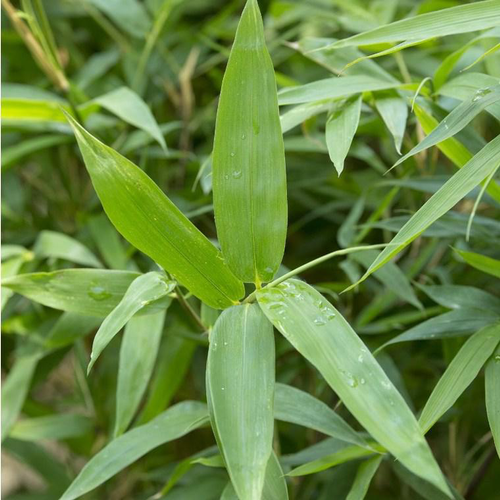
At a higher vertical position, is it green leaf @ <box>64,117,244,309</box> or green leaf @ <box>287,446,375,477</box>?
green leaf @ <box>64,117,244,309</box>

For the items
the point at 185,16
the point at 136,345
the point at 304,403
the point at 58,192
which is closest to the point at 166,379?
the point at 136,345

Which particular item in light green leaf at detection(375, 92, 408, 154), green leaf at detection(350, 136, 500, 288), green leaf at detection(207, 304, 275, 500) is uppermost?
light green leaf at detection(375, 92, 408, 154)

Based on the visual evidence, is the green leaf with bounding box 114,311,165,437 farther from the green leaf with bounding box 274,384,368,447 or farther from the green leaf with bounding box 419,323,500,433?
the green leaf with bounding box 419,323,500,433

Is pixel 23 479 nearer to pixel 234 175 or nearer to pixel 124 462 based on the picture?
pixel 124 462

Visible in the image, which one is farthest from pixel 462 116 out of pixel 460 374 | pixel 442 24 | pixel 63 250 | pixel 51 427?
pixel 51 427

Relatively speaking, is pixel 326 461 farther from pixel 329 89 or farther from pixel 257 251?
pixel 329 89

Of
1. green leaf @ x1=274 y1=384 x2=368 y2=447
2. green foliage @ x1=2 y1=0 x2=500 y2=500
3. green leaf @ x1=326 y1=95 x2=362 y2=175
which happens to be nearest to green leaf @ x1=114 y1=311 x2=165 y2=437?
green foliage @ x1=2 y1=0 x2=500 y2=500
